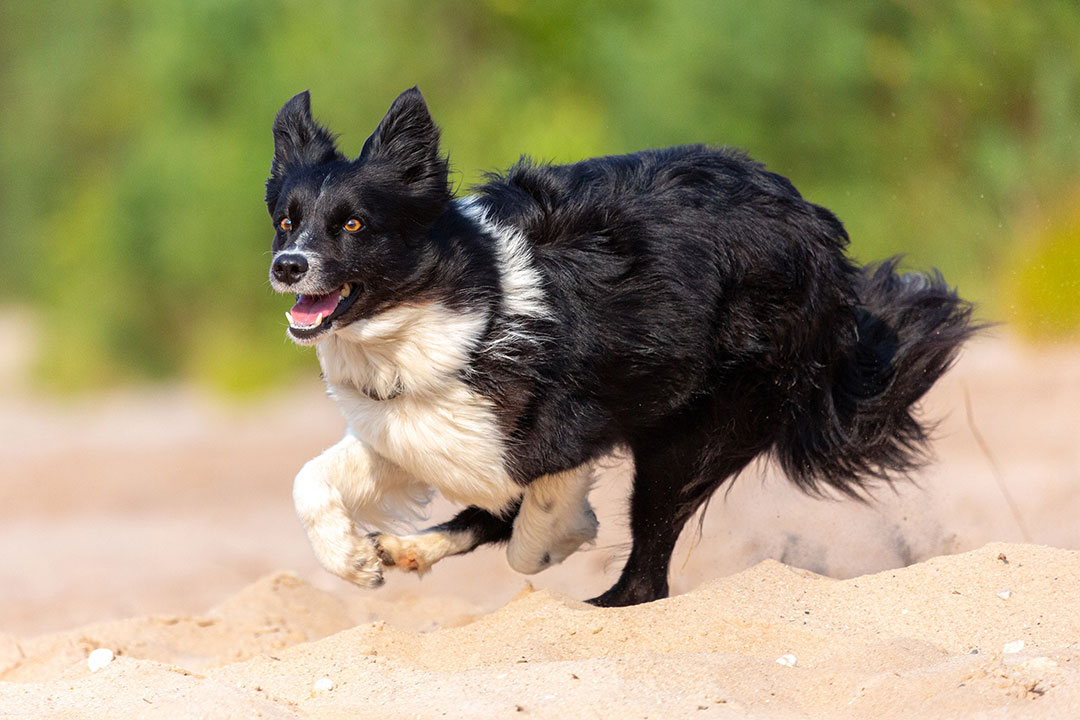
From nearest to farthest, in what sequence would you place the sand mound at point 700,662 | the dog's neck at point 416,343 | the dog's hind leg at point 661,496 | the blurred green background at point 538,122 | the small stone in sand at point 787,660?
1. the sand mound at point 700,662
2. the small stone in sand at point 787,660
3. the dog's neck at point 416,343
4. the dog's hind leg at point 661,496
5. the blurred green background at point 538,122

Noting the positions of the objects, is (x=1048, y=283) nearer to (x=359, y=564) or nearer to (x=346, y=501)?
(x=346, y=501)

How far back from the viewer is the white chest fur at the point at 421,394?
195 inches

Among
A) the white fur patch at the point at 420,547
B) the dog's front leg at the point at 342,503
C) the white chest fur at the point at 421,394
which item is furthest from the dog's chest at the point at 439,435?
the white fur patch at the point at 420,547

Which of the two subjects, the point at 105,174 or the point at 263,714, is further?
the point at 105,174

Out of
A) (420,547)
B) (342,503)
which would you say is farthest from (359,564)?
(420,547)

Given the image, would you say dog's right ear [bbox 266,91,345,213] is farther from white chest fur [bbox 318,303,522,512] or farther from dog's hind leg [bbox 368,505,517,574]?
dog's hind leg [bbox 368,505,517,574]

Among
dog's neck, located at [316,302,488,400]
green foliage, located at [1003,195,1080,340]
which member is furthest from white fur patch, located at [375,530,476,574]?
green foliage, located at [1003,195,1080,340]

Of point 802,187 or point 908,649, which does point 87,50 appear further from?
point 908,649

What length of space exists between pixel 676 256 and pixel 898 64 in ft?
32.1

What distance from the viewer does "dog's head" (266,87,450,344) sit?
479cm

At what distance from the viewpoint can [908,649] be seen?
14.6ft

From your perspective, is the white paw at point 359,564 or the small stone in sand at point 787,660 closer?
the small stone in sand at point 787,660

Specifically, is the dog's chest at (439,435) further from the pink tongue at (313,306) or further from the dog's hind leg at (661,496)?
the dog's hind leg at (661,496)

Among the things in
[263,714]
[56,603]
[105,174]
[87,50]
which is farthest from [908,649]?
[87,50]
